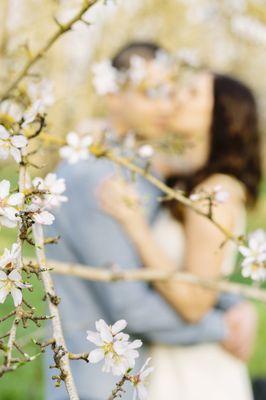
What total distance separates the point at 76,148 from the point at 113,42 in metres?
6.33

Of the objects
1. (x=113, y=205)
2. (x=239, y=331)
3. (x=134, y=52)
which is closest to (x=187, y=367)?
(x=239, y=331)

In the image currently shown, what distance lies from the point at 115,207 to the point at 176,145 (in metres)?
0.90

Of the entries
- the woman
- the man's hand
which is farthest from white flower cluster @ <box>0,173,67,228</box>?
the man's hand

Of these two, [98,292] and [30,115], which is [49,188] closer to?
[30,115]

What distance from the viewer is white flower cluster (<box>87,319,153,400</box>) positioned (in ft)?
2.45

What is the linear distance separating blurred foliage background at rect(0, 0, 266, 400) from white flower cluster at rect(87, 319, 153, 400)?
45.9 inches

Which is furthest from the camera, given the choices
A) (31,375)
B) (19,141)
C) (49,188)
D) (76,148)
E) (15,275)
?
(31,375)

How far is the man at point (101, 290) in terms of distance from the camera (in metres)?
2.46

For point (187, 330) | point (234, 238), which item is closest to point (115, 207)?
point (187, 330)

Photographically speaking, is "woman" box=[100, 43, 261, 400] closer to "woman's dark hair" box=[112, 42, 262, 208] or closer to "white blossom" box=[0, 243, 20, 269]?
"woman's dark hair" box=[112, 42, 262, 208]

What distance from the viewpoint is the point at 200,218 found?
2525 mm

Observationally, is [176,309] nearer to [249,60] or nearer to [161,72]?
[161,72]

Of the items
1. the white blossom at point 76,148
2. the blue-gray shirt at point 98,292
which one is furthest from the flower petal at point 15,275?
the blue-gray shirt at point 98,292

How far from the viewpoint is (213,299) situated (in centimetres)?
255
